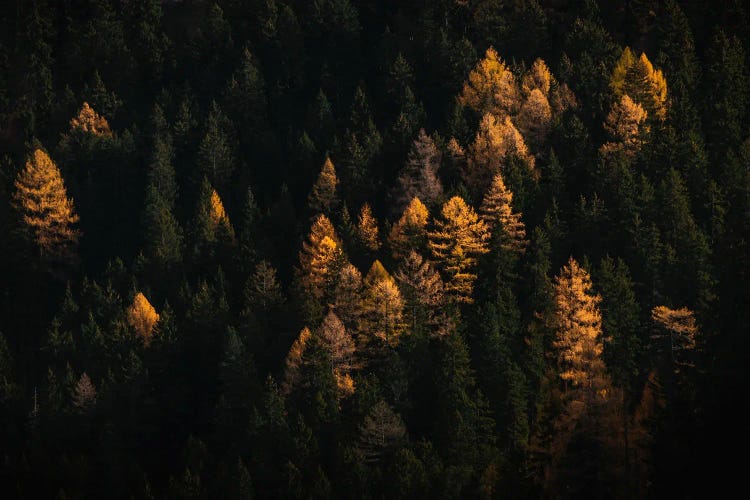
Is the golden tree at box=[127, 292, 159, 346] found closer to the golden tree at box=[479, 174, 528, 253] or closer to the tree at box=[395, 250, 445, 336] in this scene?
the tree at box=[395, 250, 445, 336]

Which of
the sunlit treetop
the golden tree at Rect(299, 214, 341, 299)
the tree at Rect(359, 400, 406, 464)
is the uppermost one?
the sunlit treetop

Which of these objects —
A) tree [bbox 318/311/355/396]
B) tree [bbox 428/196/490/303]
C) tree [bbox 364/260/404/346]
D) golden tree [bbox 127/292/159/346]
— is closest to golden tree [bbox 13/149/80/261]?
golden tree [bbox 127/292/159/346]

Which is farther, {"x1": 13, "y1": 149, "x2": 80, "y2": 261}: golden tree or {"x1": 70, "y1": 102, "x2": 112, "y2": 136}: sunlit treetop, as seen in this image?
{"x1": 70, "y1": 102, "x2": 112, "y2": 136}: sunlit treetop

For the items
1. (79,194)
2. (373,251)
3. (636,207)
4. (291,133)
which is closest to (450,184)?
(373,251)

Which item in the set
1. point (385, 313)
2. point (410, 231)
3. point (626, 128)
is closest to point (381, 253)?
point (410, 231)

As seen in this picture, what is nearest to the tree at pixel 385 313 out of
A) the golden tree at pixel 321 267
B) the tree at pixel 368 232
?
the golden tree at pixel 321 267

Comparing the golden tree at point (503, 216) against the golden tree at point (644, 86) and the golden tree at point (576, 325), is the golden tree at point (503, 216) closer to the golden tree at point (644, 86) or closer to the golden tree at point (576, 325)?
the golden tree at point (576, 325)
